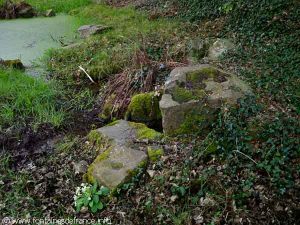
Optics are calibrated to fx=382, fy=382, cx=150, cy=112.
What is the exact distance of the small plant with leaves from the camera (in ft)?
11.5

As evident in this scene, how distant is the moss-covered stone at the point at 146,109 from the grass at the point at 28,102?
1013mm

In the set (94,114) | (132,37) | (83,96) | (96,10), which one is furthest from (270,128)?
(96,10)

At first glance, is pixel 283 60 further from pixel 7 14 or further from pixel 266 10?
pixel 7 14

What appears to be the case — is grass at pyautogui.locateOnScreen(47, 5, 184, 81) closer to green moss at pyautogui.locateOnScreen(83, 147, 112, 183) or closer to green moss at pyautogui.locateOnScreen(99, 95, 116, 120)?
green moss at pyautogui.locateOnScreen(99, 95, 116, 120)

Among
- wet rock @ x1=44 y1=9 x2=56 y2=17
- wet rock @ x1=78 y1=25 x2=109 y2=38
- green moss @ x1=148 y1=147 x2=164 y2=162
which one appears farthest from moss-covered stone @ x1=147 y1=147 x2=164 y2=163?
wet rock @ x1=44 y1=9 x2=56 y2=17

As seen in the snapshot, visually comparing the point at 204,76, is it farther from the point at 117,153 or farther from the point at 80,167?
the point at 80,167

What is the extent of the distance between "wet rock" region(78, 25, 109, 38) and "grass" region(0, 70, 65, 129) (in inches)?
104

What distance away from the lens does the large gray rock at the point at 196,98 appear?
13.5 feet

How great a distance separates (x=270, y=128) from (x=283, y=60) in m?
2.05

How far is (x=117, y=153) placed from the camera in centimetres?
393

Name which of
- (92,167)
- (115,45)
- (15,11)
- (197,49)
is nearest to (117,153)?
(92,167)

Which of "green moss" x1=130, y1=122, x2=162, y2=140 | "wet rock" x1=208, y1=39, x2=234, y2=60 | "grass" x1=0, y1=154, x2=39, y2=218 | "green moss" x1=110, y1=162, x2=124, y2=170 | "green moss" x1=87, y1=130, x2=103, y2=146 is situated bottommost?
"grass" x1=0, y1=154, x2=39, y2=218

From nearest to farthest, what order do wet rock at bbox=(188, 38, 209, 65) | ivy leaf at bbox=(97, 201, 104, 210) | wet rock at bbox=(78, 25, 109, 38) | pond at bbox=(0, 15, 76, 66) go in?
ivy leaf at bbox=(97, 201, 104, 210), wet rock at bbox=(188, 38, 209, 65), pond at bbox=(0, 15, 76, 66), wet rock at bbox=(78, 25, 109, 38)

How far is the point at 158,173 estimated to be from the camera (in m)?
3.70
